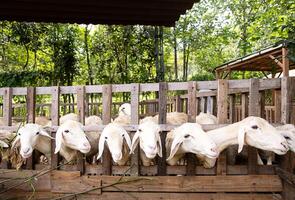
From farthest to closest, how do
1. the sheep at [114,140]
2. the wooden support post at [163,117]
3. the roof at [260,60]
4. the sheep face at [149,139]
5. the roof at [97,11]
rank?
the roof at [260,60], the roof at [97,11], the wooden support post at [163,117], the sheep at [114,140], the sheep face at [149,139]

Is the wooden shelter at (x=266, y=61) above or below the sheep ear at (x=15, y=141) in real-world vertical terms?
above

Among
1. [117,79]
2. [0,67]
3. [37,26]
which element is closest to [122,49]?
[117,79]

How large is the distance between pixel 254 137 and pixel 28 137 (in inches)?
85.8

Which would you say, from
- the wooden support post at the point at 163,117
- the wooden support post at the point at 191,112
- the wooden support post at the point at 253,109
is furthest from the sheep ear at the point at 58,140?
the wooden support post at the point at 253,109

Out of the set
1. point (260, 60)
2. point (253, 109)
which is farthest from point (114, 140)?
point (260, 60)

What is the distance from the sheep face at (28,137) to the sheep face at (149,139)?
0.93 metres

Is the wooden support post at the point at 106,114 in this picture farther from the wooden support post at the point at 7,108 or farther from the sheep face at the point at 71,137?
the wooden support post at the point at 7,108

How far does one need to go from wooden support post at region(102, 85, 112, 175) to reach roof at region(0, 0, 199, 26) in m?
1.25

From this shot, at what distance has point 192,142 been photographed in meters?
2.98

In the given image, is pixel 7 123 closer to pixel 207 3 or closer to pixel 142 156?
pixel 142 156

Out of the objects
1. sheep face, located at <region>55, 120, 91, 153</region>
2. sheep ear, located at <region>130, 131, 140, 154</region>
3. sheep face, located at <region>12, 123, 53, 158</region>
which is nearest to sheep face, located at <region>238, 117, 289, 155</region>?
sheep ear, located at <region>130, 131, 140, 154</region>

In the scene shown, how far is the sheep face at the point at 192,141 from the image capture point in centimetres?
288

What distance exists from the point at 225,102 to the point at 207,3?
19.8 metres

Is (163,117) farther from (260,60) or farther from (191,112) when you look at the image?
(260,60)
